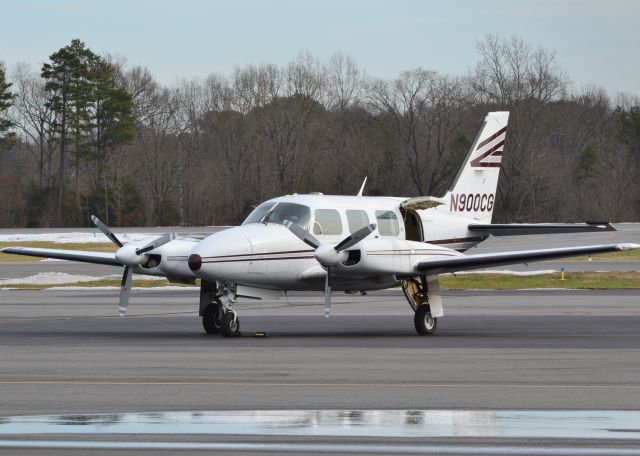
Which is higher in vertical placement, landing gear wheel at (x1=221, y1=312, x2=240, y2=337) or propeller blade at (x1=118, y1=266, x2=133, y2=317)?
propeller blade at (x1=118, y1=266, x2=133, y2=317)

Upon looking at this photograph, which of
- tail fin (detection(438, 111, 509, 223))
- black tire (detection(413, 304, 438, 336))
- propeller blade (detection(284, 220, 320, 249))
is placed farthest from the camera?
tail fin (detection(438, 111, 509, 223))

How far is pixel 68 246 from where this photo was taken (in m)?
66.7

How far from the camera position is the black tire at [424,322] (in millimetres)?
21953

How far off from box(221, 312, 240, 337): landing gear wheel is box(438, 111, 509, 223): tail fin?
7.94 m

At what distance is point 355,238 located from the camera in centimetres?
2139

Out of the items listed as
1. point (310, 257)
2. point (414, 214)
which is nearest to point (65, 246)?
point (414, 214)

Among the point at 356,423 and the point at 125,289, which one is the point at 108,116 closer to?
the point at 125,289

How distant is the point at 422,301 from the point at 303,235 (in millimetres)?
2841

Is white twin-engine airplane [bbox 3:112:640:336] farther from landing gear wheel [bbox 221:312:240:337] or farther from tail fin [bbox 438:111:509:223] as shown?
tail fin [bbox 438:111:509:223]

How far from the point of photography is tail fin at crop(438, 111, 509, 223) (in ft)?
90.0

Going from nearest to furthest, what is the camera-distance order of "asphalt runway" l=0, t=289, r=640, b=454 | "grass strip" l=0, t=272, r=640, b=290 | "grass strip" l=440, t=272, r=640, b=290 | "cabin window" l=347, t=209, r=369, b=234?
"asphalt runway" l=0, t=289, r=640, b=454 < "cabin window" l=347, t=209, r=369, b=234 < "grass strip" l=440, t=272, r=640, b=290 < "grass strip" l=0, t=272, r=640, b=290

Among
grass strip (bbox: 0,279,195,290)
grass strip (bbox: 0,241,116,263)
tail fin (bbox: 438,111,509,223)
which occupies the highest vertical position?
tail fin (bbox: 438,111,509,223)

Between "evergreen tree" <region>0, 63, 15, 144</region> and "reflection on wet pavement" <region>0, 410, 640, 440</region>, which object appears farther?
"evergreen tree" <region>0, 63, 15, 144</region>

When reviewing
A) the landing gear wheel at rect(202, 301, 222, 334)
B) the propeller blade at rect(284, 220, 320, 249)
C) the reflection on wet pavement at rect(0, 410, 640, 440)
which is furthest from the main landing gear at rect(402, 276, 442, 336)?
the reflection on wet pavement at rect(0, 410, 640, 440)
